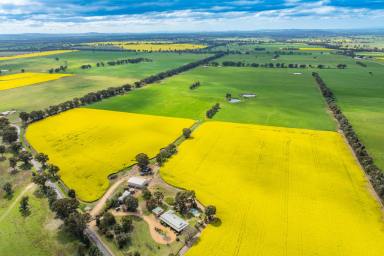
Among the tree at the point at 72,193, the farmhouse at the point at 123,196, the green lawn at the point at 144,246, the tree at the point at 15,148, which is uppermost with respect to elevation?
the tree at the point at 15,148

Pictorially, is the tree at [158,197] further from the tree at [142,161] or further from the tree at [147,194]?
the tree at [142,161]

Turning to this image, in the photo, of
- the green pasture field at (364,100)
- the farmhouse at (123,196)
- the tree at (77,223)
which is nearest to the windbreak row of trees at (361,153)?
the green pasture field at (364,100)

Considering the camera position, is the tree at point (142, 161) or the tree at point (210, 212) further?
the tree at point (142, 161)

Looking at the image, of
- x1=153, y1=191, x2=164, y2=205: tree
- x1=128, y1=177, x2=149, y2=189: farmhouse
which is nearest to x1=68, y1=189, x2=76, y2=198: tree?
x1=128, y1=177, x2=149, y2=189: farmhouse

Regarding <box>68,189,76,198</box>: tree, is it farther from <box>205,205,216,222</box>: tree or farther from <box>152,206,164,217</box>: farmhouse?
<box>205,205,216,222</box>: tree

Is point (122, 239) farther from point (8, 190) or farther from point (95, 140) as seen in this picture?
point (95, 140)

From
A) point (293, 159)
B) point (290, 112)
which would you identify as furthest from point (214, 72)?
point (293, 159)

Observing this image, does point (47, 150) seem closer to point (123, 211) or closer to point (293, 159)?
point (123, 211)
